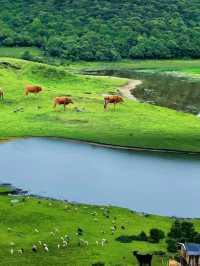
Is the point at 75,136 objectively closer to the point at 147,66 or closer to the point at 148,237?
the point at 148,237

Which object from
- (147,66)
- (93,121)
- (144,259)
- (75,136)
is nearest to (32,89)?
(93,121)

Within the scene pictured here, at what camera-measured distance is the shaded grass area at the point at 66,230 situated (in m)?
36.8

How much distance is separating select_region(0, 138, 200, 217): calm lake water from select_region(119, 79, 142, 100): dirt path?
137 feet

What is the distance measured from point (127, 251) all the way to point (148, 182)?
18590 mm

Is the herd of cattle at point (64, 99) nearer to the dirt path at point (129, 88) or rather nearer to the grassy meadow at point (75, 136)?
the grassy meadow at point (75, 136)

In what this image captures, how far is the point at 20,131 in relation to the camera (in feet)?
253

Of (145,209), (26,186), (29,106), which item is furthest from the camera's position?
(29,106)

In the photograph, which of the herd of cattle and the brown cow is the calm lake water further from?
the brown cow

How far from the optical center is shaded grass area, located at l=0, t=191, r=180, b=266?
36.8 m

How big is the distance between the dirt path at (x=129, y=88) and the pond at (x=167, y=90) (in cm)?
87

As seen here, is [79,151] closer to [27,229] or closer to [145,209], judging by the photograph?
[145,209]

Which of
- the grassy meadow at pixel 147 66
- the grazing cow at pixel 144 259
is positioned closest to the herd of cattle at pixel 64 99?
the grazing cow at pixel 144 259

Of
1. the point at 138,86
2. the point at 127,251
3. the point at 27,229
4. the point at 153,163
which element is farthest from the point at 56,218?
the point at 138,86

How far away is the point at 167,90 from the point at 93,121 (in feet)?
165
